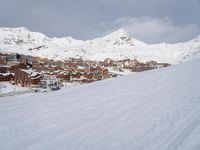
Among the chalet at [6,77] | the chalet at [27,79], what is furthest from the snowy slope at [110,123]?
the chalet at [6,77]

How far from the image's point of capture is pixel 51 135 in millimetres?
8148

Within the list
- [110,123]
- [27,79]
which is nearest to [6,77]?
[27,79]

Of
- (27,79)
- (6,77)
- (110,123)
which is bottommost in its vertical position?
(6,77)

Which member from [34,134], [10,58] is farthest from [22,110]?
[10,58]

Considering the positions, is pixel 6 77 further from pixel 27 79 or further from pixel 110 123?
pixel 110 123

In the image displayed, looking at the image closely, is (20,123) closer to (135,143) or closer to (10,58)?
(135,143)

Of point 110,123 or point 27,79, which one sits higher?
point 110,123

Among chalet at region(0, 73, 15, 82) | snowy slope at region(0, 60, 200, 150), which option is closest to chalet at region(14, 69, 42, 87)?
chalet at region(0, 73, 15, 82)

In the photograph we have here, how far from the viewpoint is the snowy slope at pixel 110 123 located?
23.5ft

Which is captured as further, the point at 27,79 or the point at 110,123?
the point at 27,79

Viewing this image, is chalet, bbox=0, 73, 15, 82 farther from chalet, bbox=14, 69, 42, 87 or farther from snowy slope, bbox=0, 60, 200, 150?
snowy slope, bbox=0, 60, 200, 150

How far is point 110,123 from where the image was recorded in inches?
356

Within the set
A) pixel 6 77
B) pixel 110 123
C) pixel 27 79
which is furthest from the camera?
pixel 6 77

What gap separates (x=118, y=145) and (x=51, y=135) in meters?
1.90
